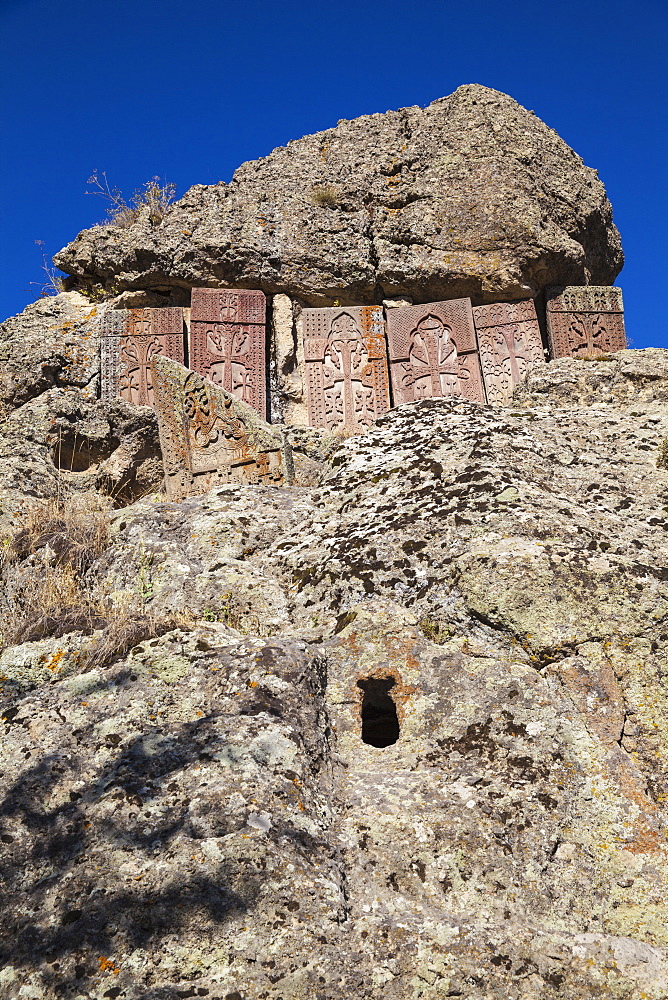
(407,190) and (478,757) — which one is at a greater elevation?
(407,190)

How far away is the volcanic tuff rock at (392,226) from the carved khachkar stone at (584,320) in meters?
0.31

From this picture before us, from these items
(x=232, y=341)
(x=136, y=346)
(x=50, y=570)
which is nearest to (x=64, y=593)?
(x=50, y=570)

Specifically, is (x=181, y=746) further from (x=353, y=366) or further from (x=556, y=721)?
(x=353, y=366)

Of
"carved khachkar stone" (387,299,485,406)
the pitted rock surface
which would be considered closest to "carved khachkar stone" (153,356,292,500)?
the pitted rock surface

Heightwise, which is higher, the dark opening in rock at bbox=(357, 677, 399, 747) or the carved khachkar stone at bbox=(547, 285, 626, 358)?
the carved khachkar stone at bbox=(547, 285, 626, 358)

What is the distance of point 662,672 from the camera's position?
121 inches

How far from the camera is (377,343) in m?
9.66

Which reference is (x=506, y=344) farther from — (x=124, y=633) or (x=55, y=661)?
(x=55, y=661)

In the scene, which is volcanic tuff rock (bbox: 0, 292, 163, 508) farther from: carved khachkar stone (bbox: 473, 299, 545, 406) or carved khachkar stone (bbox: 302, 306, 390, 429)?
carved khachkar stone (bbox: 473, 299, 545, 406)

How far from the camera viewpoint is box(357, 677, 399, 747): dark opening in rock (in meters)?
3.29

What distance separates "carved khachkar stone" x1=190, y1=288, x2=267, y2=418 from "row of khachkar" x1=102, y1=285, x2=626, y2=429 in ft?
0.04

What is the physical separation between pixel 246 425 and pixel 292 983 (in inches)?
161

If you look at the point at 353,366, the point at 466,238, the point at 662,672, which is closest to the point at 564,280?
the point at 466,238

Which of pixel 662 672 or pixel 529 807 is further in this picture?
pixel 662 672
